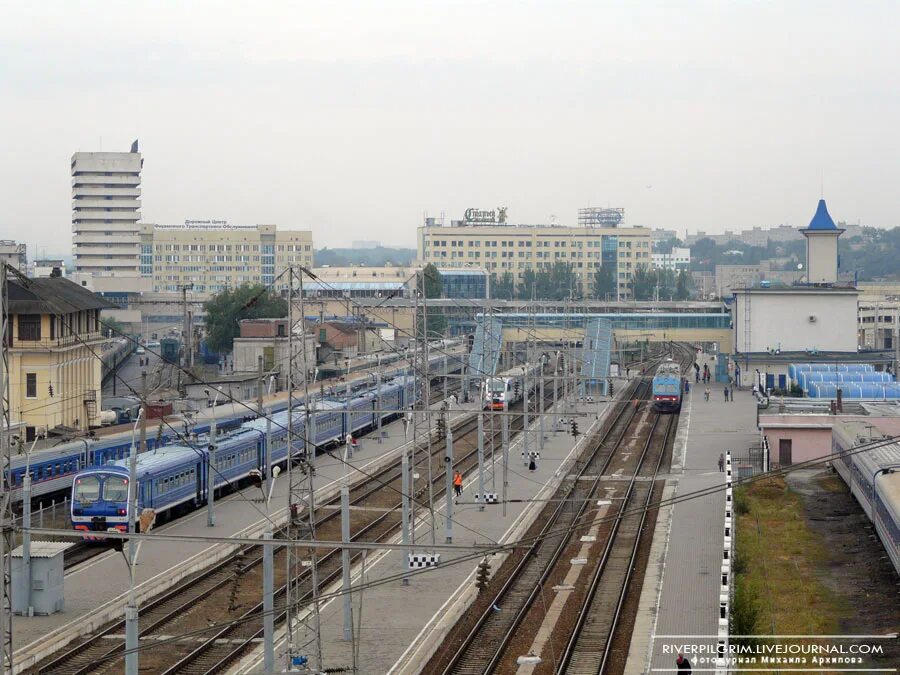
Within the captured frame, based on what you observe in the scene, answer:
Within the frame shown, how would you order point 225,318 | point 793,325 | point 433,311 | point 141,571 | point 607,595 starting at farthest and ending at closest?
point 433,311
point 225,318
point 793,325
point 141,571
point 607,595

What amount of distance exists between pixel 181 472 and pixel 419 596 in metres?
8.92

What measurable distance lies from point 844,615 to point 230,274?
123313mm

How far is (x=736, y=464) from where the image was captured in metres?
35.2

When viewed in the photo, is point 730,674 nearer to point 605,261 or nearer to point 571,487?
point 571,487

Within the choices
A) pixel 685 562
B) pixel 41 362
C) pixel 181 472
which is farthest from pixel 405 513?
pixel 41 362

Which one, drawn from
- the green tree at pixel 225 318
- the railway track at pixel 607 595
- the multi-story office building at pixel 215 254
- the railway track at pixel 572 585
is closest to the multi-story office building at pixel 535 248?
the multi-story office building at pixel 215 254

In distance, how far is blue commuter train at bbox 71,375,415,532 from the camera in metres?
24.3

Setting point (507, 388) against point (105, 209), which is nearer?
point (507, 388)

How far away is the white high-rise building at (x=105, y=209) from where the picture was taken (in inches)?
4638

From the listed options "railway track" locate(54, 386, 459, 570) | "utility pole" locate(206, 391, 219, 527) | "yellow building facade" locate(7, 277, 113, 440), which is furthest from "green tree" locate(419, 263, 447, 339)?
"railway track" locate(54, 386, 459, 570)

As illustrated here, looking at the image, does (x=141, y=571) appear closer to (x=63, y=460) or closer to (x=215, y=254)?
(x=63, y=460)

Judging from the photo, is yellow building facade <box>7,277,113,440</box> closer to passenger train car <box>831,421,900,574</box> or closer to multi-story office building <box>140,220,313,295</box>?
passenger train car <box>831,421,900,574</box>

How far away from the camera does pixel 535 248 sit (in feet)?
458

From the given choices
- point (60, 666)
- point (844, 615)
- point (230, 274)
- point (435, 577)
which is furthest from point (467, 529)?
point (230, 274)
